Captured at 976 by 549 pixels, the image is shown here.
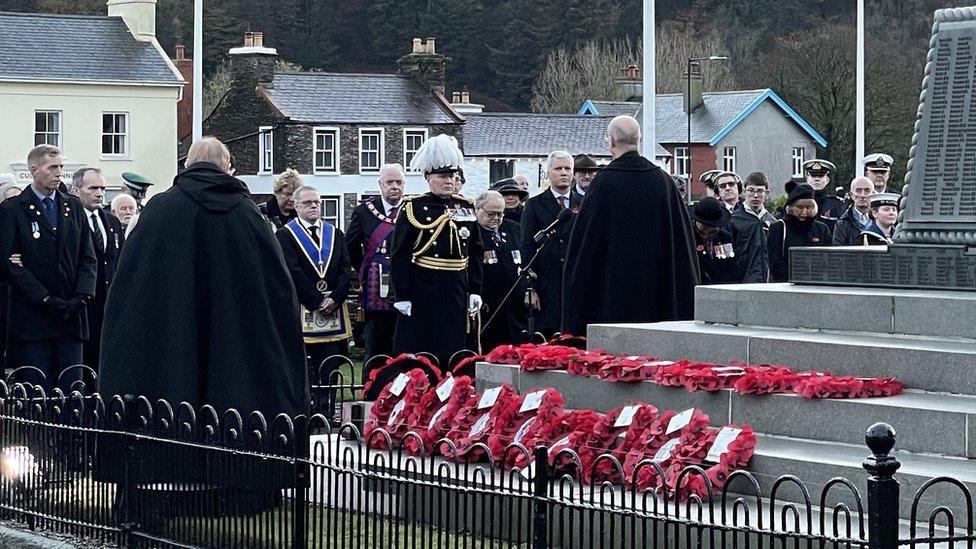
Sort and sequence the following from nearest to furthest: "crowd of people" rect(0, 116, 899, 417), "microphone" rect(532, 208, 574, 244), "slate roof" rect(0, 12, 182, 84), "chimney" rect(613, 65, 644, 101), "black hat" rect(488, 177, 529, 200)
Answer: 1. "crowd of people" rect(0, 116, 899, 417)
2. "microphone" rect(532, 208, 574, 244)
3. "black hat" rect(488, 177, 529, 200)
4. "slate roof" rect(0, 12, 182, 84)
5. "chimney" rect(613, 65, 644, 101)

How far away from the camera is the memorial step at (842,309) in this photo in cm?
981

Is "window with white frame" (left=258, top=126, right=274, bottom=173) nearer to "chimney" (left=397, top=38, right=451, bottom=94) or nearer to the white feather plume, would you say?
"chimney" (left=397, top=38, right=451, bottom=94)

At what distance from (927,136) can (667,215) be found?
2.12 m

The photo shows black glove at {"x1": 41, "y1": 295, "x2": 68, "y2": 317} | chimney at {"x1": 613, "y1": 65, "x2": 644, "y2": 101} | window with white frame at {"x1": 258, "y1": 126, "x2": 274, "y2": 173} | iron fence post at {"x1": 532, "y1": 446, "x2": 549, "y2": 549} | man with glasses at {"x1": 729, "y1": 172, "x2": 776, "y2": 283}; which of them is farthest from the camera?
chimney at {"x1": 613, "y1": 65, "x2": 644, "y2": 101}

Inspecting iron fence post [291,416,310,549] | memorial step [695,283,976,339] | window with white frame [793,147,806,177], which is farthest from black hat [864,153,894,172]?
window with white frame [793,147,806,177]

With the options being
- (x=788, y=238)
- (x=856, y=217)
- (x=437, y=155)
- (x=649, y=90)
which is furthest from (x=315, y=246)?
(x=649, y=90)

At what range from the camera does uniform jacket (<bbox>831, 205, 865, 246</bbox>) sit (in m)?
16.3

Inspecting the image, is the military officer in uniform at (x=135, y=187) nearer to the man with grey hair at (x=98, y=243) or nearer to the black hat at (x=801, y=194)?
the man with grey hair at (x=98, y=243)

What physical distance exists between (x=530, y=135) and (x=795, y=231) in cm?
5432

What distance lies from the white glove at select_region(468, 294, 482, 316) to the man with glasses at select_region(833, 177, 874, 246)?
3.69 meters

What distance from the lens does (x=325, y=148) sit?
63.3 metres

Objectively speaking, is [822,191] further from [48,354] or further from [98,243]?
[48,354]

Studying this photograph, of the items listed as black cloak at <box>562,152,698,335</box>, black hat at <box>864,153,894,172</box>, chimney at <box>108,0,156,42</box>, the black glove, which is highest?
chimney at <box>108,0,156,42</box>

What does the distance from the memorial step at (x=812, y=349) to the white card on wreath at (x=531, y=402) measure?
1150 millimetres
